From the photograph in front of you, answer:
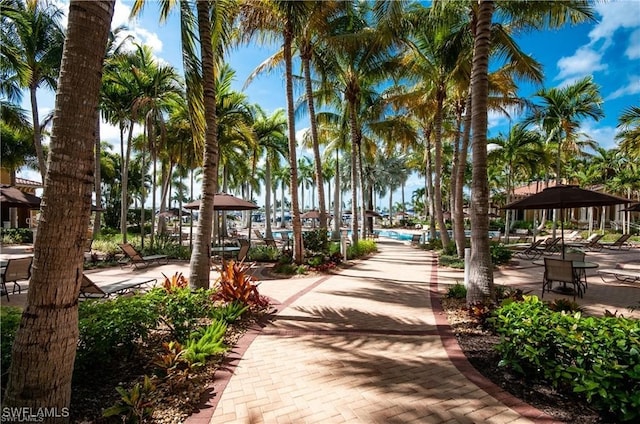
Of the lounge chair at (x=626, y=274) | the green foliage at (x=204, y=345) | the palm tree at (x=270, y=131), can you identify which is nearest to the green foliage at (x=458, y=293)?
the lounge chair at (x=626, y=274)

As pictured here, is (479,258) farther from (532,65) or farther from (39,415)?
(532,65)

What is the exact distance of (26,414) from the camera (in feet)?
7.82

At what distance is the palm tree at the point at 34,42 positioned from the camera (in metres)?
14.9

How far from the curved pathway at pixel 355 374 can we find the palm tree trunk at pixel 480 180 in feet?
3.38

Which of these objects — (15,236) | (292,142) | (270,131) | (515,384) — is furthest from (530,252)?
(15,236)

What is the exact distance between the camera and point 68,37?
247 cm

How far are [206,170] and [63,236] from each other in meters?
4.29

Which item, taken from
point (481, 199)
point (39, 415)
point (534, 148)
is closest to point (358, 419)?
point (39, 415)

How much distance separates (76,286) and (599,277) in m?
13.8

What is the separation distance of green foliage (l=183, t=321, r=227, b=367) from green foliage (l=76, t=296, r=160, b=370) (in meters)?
0.61

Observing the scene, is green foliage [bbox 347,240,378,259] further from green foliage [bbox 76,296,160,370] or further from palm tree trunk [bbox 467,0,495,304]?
green foliage [bbox 76,296,160,370]

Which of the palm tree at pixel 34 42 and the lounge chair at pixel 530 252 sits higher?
the palm tree at pixel 34 42

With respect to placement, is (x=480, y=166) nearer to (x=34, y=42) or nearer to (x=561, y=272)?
(x=561, y=272)

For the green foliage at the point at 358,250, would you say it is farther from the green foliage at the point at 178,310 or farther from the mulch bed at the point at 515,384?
the green foliage at the point at 178,310
